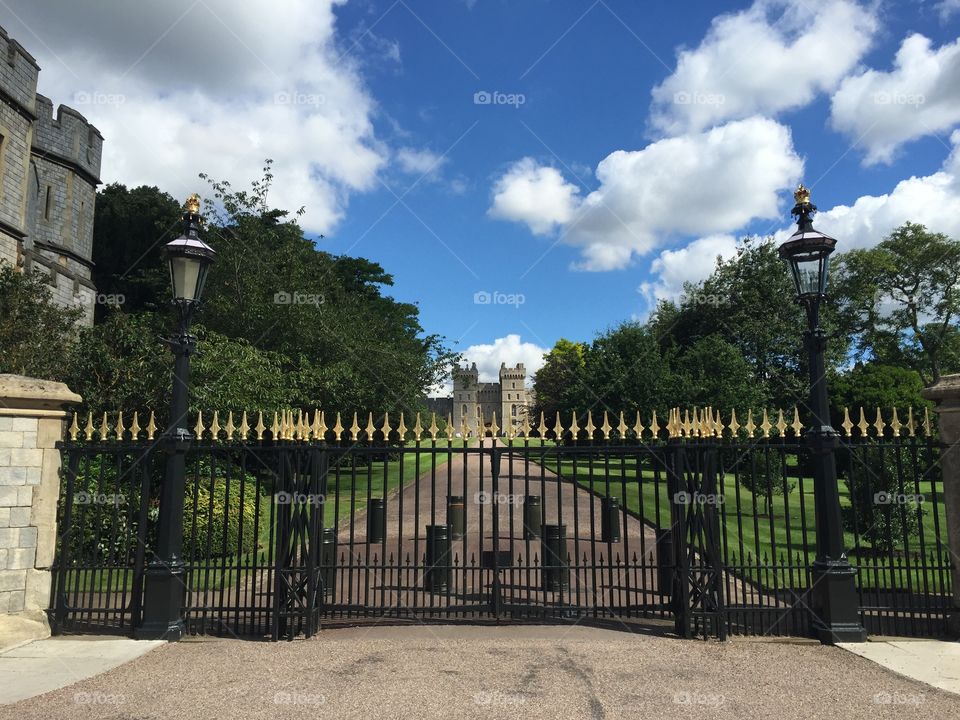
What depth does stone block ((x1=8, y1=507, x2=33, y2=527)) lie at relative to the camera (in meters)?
7.14

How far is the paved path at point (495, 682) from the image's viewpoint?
497 cm

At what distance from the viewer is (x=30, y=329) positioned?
14984mm

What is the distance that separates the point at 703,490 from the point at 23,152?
2574 centimetres

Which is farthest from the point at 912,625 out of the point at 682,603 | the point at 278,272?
the point at 278,272

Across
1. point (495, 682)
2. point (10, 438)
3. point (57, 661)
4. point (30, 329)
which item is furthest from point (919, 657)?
point (30, 329)

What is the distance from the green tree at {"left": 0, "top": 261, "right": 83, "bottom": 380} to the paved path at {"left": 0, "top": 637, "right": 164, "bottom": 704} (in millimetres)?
8600

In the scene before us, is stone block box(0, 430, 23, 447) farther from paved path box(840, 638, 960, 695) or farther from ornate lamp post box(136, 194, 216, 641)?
paved path box(840, 638, 960, 695)

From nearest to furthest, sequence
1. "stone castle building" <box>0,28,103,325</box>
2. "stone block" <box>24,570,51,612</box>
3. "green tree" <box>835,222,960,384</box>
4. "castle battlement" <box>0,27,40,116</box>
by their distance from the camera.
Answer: "stone block" <box>24,570,51,612</box> < "castle battlement" <box>0,27,40,116</box> < "stone castle building" <box>0,28,103,325</box> < "green tree" <box>835,222,960,384</box>

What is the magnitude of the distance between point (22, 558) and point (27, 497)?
698 millimetres

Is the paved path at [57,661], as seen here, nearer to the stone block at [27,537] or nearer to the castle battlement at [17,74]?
the stone block at [27,537]

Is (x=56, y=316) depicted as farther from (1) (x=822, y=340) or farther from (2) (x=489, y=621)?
(1) (x=822, y=340)

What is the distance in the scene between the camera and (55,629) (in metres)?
7.24

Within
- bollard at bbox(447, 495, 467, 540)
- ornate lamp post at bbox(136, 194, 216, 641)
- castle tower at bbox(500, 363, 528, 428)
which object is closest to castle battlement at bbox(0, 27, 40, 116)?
ornate lamp post at bbox(136, 194, 216, 641)

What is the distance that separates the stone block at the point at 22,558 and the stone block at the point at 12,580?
5 cm
